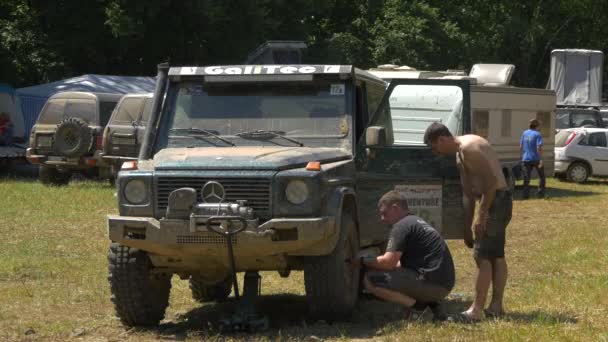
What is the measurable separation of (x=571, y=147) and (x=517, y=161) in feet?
15.4

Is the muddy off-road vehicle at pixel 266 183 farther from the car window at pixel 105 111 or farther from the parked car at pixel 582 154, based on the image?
the parked car at pixel 582 154

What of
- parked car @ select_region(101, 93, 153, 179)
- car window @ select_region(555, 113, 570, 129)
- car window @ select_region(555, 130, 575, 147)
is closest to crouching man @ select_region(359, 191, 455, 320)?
parked car @ select_region(101, 93, 153, 179)

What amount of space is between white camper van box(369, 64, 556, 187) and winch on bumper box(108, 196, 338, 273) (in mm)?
9381

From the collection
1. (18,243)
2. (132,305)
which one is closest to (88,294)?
(132,305)

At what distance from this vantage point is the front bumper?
8.32 metres

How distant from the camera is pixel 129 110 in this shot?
72.4 ft

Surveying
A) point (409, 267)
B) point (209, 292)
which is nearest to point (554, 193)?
point (209, 292)

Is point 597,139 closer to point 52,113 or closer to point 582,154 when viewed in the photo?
point 582,154

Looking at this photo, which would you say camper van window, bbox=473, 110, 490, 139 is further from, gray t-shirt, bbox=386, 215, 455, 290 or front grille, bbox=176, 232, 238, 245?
front grille, bbox=176, 232, 238, 245

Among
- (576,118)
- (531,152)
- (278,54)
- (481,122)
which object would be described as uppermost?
(278,54)

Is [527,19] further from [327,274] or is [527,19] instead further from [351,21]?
[327,274]

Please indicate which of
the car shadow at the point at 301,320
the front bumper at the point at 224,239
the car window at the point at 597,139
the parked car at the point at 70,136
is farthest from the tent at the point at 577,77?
the front bumper at the point at 224,239

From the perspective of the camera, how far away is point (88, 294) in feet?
35.6

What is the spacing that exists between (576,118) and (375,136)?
1010 inches
